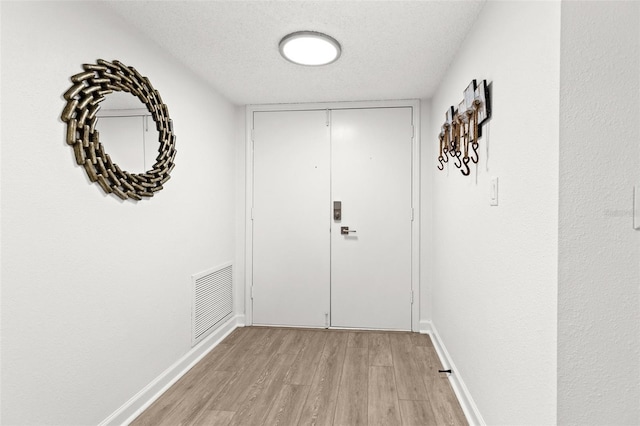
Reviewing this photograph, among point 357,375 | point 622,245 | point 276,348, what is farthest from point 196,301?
point 622,245

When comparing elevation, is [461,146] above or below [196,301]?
above

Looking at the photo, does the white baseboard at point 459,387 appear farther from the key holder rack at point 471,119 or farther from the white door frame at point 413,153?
the key holder rack at point 471,119

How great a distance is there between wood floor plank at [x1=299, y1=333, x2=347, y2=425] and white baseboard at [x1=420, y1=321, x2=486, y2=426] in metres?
0.76

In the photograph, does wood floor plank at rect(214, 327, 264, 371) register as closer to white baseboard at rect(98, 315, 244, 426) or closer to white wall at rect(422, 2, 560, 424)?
white baseboard at rect(98, 315, 244, 426)

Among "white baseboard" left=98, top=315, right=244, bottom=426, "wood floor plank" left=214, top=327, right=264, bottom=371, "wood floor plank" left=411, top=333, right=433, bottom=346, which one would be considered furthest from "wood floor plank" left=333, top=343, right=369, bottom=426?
"white baseboard" left=98, top=315, right=244, bottom=426

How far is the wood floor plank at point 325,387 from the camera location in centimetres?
216

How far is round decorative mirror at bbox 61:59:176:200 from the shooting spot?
5.68 ft

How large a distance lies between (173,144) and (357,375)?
80.4 inches

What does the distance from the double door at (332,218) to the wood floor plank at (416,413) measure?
4.62ft

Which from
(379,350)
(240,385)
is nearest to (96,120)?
(240,385)

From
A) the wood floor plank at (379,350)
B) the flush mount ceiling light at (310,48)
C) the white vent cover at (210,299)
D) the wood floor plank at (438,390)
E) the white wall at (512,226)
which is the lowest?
the wood floor plank at (379,350)

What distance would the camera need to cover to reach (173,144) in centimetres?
256

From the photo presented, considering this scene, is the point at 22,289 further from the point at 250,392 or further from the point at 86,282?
the point at 250,392

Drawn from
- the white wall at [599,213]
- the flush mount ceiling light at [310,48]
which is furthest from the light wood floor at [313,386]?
the flush mount ceiling light at [310,48]
